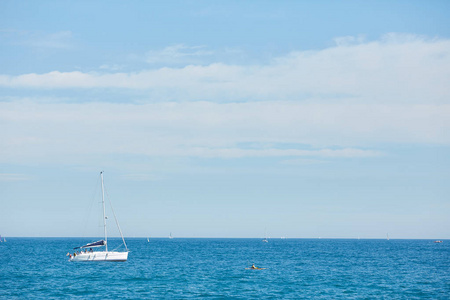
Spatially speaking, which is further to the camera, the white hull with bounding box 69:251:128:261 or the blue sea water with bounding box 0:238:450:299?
the white hull with bounding box 69:251:128:261

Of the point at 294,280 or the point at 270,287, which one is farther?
the point at 294,280

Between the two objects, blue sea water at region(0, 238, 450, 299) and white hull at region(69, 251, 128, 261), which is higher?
white hull at region(69, 251, 128, 261)

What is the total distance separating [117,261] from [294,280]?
4658 cm

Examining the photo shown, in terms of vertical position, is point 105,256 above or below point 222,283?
above

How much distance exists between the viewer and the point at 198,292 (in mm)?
66188

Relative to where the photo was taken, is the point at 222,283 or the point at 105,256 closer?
the point at 222,283

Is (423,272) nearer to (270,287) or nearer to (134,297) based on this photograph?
(270,287)

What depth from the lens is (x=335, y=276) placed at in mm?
87000

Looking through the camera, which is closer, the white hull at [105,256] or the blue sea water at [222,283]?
the blue sea water at [222,283]

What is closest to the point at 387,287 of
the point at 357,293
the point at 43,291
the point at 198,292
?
the point at 357,293

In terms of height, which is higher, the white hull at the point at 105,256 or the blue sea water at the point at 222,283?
the white hull at the point at 105,256

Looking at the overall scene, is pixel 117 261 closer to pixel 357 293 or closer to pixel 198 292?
pixel 198 292

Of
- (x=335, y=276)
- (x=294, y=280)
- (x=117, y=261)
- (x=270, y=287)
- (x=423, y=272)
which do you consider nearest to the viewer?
(x=270, y=287)

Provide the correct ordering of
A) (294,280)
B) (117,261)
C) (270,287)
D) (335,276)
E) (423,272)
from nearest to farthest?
(270,287) → (294,280) → (335,276) → (423,272) → (117,261)
